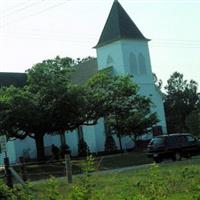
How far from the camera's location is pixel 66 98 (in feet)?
131

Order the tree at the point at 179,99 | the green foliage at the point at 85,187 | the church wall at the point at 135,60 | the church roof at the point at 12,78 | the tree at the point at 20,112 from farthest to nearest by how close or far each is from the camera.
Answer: the tree at the point at 179,99, the church wall at the point at 135,60, the church roof at the point at 12,78, the tree at the point at 20,112, the green foliage at the point at 85,187

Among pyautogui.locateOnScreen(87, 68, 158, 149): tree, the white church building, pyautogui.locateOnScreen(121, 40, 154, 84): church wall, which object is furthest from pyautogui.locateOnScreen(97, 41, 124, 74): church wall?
pyautogui.locateOnScreen(87, 68, 158, 149): tree

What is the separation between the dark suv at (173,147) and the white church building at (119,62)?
2124 cm

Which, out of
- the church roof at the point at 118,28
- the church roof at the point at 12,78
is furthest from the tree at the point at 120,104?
the church roof at the point at 12,78

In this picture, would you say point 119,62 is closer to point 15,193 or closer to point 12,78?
point 12,78

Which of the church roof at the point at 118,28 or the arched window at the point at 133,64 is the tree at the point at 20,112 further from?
the church roof at the point at 118,28

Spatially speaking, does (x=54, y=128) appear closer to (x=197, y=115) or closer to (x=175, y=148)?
(x=175, y=148)

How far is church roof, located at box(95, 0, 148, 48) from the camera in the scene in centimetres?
6203

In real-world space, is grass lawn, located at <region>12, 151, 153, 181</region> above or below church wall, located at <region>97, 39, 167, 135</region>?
below

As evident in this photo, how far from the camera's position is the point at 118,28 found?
62.0 m

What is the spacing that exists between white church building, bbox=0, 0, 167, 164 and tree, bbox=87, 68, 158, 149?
796 cm

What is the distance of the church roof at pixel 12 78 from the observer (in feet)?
201

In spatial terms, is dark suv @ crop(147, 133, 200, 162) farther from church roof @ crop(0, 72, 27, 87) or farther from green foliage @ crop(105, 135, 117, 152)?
church roof @ crop(0, 72, 27, 87)

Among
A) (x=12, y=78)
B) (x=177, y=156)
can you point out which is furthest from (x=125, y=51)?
(x=177, y=156)
